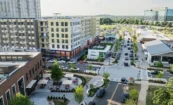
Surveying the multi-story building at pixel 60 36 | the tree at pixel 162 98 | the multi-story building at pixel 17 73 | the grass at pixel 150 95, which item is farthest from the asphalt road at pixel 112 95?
the multi-story building at pixel 60 36

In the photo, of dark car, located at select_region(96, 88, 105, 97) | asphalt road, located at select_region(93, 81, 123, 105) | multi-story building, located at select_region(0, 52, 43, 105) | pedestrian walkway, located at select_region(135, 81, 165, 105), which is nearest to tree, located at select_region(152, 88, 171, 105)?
pedestrian walkway, located at select_region(135, 81, 165, 105)

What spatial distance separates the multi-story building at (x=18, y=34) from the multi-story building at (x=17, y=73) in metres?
29.3

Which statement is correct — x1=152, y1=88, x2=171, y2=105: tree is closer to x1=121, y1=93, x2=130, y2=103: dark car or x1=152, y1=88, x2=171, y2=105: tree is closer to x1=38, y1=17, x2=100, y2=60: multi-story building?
x1=121, y1=93, x2=130, y2=103: dark car

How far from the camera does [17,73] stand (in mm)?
35812

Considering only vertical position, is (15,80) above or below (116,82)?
above

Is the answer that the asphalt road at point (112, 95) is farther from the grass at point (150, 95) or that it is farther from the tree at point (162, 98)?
the tree at point (162, 98)

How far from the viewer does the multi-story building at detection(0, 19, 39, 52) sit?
75250mm

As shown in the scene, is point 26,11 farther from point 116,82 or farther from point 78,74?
point 116,82

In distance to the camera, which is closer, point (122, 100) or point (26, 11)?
point (122, 100)

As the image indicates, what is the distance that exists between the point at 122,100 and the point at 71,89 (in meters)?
13.5

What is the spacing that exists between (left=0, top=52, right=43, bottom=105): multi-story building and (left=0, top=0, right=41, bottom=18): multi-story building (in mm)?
62934

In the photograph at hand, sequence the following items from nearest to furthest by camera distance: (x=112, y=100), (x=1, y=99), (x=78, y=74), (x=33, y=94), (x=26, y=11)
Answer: (x=1, y=99)
(x=112, y=100)
(x=33, y=94)
(x=78, y=74)
(x=26, y=11)

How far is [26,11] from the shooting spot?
111562mm

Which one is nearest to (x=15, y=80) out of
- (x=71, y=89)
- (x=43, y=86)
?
(x=43, y=86)
